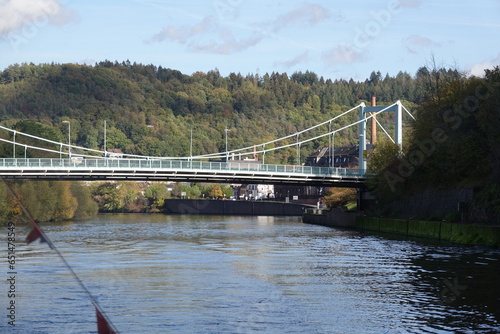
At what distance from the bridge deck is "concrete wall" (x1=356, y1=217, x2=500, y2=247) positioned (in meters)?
11.6

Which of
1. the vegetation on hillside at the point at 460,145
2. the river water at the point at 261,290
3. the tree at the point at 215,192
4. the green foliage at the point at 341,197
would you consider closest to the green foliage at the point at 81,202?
the green foliage at the point at 341,197

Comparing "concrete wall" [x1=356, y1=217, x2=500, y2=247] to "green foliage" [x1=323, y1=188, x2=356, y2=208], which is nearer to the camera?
"concrete wall" [x1=356, y1=217, x2=500, y2=247]

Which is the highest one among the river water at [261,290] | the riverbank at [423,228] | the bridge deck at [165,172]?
the bridge deck at [165,172]

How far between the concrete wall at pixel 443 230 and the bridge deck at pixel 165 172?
455 inches

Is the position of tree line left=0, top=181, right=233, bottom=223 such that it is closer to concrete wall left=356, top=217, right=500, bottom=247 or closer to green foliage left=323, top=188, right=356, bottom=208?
concrete wall left=356, top=217, right=500, bottom=247

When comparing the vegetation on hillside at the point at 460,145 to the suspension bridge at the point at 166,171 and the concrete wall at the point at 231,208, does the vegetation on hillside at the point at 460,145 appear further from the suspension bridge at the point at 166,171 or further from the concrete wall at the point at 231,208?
the concrete wall at the point at 231,208

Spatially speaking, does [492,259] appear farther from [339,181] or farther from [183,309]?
[339,181]

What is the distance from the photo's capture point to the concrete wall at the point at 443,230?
44.7m

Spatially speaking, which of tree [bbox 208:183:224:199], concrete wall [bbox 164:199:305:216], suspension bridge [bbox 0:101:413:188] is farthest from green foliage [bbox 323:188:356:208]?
tree [bbox 208:183:224:199]

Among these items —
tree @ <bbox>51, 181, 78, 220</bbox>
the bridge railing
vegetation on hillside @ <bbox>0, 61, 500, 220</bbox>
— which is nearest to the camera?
vegetation on hillside @ <bbox>0, 61, 500, 220</bbox>

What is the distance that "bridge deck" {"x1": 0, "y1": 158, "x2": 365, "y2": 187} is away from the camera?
6900 cm

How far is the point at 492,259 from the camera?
3684 cm

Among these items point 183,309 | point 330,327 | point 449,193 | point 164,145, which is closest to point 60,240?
point 449,193

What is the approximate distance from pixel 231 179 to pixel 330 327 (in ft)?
188
